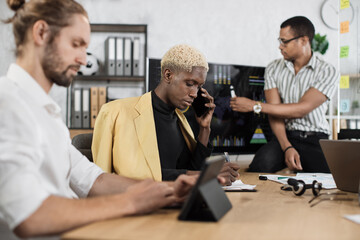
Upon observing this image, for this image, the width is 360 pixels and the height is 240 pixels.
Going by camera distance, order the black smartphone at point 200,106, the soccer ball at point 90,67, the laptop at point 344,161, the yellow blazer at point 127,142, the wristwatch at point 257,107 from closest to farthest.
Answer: the laptop at point 344,161 → the yellow blazer at point 127,142 → the black smartphone at point 200,106 → the wristwatch at point 257,107 → the soccer ball at point 90,67

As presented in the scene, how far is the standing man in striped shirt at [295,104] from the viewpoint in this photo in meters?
2.86

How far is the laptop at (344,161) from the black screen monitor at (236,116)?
1.57 metres

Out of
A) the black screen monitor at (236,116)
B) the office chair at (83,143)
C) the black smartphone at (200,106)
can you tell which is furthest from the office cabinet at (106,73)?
the black smartphone at (200,106)

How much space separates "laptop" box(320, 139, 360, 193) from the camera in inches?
50.2

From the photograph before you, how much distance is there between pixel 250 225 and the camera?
860 millimetres

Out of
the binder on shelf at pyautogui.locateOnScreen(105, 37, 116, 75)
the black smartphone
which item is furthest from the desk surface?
the binder on shelf at pyautogui.locateOnScreen(105, 37, 116, 75)

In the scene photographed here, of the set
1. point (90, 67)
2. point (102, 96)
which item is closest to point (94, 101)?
point (102, 96)

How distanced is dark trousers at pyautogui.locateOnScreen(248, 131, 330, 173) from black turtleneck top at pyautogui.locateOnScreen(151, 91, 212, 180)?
102cm

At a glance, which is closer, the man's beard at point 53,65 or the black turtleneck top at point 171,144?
the man's beard at point 53,65

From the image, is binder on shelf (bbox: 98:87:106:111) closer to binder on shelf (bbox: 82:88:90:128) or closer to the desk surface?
binder on shelf (bbox: 82:88:90:128)

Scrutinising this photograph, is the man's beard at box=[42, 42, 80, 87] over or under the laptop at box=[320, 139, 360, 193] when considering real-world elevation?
over

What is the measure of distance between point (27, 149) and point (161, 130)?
3.55 ft

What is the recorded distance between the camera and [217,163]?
94 cm

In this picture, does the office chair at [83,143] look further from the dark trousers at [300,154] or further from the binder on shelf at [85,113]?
the binder on shelf at [85,113]
